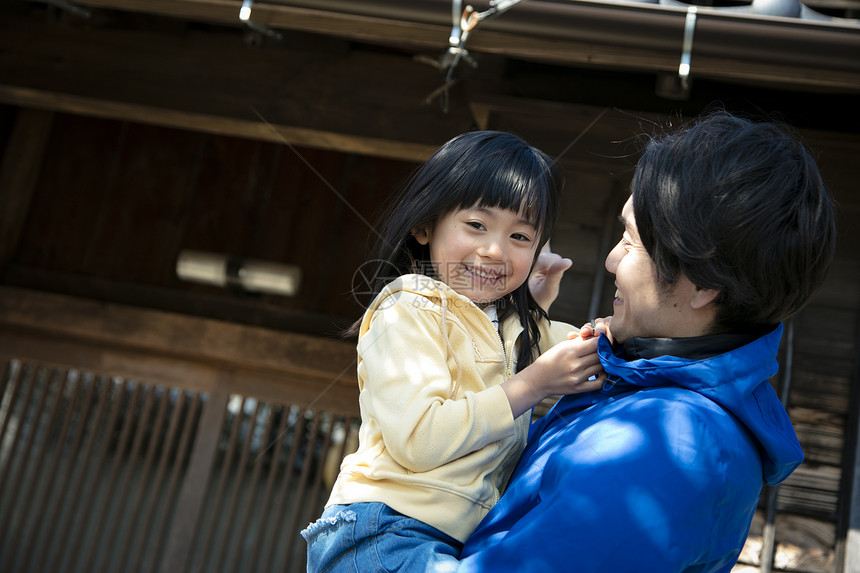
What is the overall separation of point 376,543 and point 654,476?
60 centimetres

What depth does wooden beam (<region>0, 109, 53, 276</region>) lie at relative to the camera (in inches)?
209

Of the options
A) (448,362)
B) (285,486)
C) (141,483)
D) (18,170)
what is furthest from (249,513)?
(448,362)

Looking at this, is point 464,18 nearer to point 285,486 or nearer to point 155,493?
point 285,486

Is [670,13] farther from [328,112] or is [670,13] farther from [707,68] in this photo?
[328,112]

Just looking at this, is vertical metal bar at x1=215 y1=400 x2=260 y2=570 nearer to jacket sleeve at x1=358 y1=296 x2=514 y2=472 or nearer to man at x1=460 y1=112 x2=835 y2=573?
jacket sleeve at x1=358 y1=296 x2=514 y2=472

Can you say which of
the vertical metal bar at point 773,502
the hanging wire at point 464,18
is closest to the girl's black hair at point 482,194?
the hanging wire at point 464,18

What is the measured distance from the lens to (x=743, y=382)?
55.8 inches

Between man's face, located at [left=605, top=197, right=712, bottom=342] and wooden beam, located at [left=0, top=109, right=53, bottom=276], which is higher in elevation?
wooden beam, located at [left=0, top=109, right=53, bottom=276]

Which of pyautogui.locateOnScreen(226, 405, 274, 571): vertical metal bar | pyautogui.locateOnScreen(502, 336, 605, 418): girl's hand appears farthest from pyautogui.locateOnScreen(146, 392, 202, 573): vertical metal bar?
pyautogui.locateOnScreen(502, 336, 605, 418): girl's hand

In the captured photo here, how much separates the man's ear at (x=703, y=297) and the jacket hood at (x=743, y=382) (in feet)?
0.32

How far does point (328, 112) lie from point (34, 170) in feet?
8.18

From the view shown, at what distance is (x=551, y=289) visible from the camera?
2.21 meters

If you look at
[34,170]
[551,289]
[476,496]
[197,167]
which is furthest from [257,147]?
[476,496]

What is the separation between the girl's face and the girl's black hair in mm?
25
